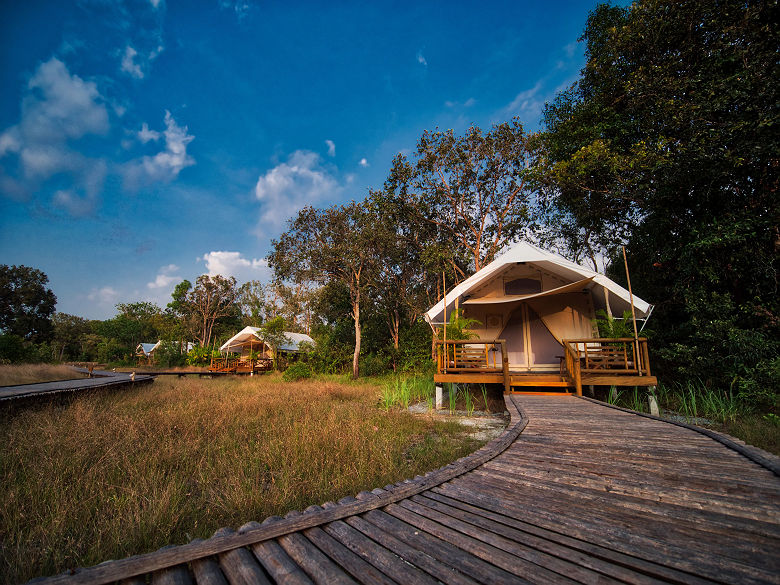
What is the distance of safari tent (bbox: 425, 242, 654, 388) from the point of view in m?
8.59

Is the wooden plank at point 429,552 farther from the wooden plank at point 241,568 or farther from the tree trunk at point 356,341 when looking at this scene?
the tree trunk at point 356,341

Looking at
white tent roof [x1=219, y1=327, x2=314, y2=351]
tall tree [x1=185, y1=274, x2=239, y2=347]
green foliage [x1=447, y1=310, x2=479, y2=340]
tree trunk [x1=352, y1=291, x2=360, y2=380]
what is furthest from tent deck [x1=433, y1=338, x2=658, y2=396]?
tall tree [x1=185, y1=274, x2=239, y2=347]

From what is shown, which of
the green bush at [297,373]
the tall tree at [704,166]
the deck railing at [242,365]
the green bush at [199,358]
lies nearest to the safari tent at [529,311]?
the tall tree at [704,166]

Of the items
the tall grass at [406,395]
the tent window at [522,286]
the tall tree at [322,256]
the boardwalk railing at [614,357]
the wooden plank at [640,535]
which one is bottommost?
the tall grass at [406,395]

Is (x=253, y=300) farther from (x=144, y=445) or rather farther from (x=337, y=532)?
(x=337, y=532)

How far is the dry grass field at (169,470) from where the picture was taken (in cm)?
261

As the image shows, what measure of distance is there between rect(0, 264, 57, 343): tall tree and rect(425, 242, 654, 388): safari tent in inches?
1876

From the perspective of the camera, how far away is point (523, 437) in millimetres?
3852

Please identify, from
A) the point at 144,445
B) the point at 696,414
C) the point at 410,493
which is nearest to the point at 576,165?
the point at 696,414

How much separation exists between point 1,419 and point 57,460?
446 centimetres

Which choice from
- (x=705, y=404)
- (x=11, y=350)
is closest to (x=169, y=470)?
(x=705, y=404)

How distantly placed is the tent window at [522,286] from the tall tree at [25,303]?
48.6 metres

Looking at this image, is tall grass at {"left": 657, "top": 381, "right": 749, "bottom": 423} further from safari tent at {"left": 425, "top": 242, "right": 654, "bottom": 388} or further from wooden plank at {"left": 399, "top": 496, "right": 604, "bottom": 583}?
wooden plank at {"left": 399, "top": 496, "right": 604, "bottom": 583}

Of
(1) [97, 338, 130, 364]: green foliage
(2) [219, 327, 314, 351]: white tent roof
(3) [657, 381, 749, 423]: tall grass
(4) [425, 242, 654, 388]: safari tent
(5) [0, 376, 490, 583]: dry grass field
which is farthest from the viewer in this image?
(1) [97, 338, 130, 364]: green foliage
